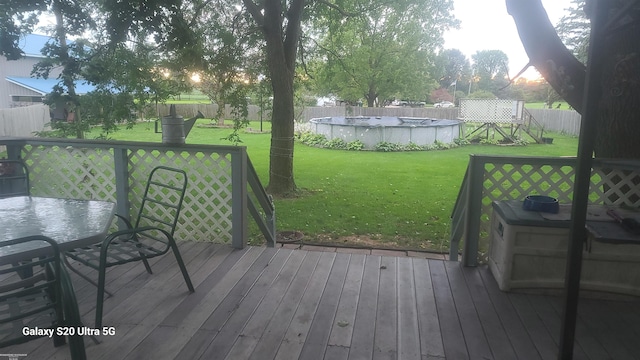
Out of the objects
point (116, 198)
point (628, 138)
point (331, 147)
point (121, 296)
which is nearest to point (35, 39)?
point (331, 147)

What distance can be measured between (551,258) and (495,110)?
1544 centimetres

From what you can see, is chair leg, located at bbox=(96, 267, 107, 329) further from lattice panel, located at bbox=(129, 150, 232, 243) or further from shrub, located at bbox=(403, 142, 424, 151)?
shrub, located at bbox=(403, 142, 424, 151)

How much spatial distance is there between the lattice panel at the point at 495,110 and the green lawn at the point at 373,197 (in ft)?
11.1

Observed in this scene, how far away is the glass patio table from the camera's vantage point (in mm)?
1769

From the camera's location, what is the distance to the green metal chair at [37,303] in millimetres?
1480

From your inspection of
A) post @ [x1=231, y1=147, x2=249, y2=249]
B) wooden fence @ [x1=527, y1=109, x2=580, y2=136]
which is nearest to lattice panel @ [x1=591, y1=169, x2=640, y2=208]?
post @ [x1=231, y1=147, x2=249, y2=249]

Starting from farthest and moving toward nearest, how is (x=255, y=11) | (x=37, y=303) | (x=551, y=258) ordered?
1. (x=255, y=11)
2. (x=551, y=258)
3. (x=37, y=303)

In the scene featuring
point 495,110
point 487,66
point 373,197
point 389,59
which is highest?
point 487,66

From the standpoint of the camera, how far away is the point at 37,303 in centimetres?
169

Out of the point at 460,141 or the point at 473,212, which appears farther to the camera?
the point at 460,141

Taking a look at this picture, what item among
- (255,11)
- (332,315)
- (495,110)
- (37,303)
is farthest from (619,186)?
(495,110)

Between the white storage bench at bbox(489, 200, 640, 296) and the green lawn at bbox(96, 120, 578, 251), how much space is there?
2186mm

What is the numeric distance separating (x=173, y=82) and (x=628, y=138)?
6.35m

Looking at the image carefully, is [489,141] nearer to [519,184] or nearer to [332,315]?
[519,184]
